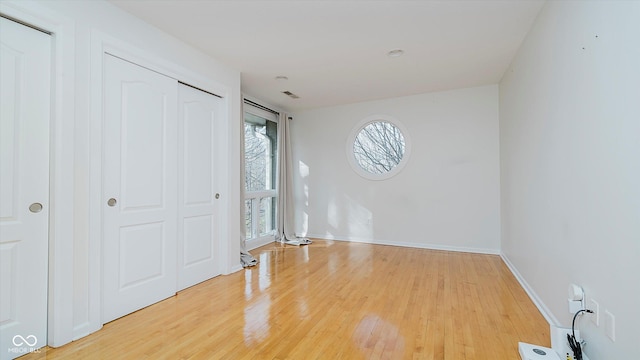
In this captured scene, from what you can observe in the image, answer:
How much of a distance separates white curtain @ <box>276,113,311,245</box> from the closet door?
2.58 meters

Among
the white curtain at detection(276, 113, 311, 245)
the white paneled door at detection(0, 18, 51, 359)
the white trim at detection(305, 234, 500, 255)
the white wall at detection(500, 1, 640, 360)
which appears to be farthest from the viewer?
the white curtain at detection(276, 113, 311, 245)

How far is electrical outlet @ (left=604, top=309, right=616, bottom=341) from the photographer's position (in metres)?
1.37

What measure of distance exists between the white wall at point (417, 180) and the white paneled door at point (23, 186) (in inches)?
161

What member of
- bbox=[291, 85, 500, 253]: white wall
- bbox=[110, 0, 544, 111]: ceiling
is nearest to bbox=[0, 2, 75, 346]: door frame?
bbox=[110, 0, 544, 111]: ceiling

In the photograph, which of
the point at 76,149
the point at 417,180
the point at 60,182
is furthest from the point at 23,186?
the point at 417,180

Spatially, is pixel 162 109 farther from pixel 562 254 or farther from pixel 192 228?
pixel 562 254

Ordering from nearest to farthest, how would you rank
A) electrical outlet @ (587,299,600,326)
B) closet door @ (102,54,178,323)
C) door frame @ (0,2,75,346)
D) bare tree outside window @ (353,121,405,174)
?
electrical outlet @ (587,299,600,326)
door frame @ (0,2,75,346)
closet door @ (102,54,178,323)
bare tree outside window @ (353,121,405,174)

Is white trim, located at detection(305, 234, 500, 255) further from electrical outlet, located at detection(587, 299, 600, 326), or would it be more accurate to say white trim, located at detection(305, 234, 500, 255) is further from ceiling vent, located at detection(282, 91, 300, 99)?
electrical outlet, located at detection(587, 299, 600, 326)

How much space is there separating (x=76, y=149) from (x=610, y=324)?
11.3ft

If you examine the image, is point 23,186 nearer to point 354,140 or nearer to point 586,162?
point 586,162

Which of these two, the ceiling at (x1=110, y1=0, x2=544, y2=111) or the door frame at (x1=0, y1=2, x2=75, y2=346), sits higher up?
the ceiling at (x1=110, y1=0, x2=544, y2=111)

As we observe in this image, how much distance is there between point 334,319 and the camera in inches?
90.2

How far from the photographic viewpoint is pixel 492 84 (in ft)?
13.9

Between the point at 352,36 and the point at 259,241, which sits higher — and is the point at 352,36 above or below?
above
